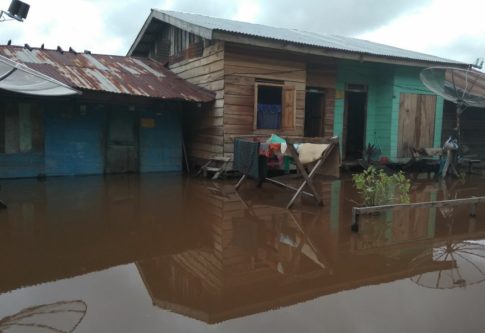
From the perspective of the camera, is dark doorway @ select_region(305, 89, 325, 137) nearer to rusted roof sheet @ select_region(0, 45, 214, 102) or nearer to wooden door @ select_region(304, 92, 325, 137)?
wooden door @ select_region(304, 92, 325, 137)

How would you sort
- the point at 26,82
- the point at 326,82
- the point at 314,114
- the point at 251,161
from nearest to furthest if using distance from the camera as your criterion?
1. the point at 26,82
2. the point at 251,161
3. the point at 326,82
4. the point at 314,114

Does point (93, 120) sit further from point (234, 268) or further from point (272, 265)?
point (272, 265)

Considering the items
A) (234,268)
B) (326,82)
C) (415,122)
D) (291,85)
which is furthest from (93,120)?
(415,122)

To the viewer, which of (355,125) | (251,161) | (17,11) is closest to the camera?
(251,161)

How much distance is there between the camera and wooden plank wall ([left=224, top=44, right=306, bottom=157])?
10.1 meters

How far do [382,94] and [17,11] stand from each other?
34.0 ft

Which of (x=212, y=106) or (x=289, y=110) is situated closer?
(x=212, y=106)

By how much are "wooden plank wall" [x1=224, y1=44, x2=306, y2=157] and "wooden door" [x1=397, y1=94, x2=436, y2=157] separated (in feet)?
13.2

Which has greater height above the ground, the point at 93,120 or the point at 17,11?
the point at 17,11

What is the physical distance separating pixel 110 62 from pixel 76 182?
14.2 feet

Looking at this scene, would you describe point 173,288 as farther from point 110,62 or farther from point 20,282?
point 110,62

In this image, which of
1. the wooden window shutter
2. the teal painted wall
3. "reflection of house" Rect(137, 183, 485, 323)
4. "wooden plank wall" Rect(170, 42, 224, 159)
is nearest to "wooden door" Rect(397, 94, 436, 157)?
the teal painted wall

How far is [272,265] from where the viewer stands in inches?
164

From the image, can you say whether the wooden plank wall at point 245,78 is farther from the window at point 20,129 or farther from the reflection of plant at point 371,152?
the window at point 20,129
